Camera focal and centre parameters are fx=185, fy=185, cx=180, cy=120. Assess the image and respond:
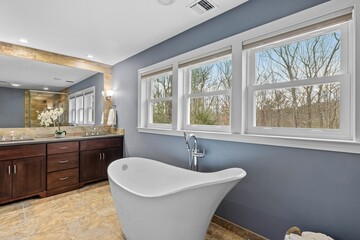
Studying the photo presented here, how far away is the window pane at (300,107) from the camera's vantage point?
155cm

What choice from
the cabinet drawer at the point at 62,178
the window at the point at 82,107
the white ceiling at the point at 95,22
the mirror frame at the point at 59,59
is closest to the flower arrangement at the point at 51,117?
the window at the point at 82,107

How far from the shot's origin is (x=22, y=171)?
8.68ft

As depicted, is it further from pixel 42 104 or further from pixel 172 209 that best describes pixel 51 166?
pixel 172 209

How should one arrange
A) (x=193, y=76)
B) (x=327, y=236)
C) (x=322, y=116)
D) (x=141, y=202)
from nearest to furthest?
(x=327, y=236)
(x=141, y=202)
(x=322, y=116)
(x=193, y=76)

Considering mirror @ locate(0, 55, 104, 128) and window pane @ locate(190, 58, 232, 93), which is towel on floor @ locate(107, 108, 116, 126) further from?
window pane @ locate(190, 58, 232, 93)

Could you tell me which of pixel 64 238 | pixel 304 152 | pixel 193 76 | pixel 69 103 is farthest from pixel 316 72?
pixel 69 103

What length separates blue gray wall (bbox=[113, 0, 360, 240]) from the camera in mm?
1388

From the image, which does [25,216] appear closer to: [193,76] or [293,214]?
[193,76]

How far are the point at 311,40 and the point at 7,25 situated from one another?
11.5 ft

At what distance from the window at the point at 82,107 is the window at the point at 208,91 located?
2290 millimetres

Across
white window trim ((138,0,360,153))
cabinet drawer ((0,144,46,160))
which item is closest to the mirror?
cabinet drawer ((0,144,46,160))

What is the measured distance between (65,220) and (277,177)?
2.42 metres

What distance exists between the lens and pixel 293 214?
1.61 meters

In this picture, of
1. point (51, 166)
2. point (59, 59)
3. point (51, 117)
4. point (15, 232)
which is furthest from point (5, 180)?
point (59, 59)
